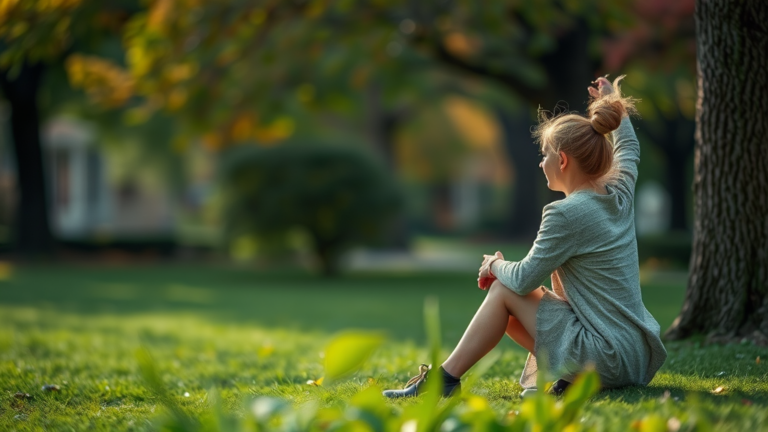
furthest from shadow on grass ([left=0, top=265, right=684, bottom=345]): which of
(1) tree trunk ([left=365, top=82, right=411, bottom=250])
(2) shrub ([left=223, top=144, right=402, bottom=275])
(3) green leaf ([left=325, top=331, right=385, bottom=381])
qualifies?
(1) tree trunk ([left=365, top=82, right=411, bottom=250])

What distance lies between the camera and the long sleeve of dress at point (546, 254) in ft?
12.0

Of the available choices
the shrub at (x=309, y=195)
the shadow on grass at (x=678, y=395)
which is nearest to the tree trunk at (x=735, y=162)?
the shadow on grass at (x=678, y=395)

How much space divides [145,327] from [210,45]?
349cm

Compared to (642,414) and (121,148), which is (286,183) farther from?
(642,414)

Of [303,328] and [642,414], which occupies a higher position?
[642,414]

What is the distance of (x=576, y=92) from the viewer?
12.4 meters

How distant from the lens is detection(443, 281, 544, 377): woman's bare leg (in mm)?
3781

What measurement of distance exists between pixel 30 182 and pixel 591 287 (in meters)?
20.8

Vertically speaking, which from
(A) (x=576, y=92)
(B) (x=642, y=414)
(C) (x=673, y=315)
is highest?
(A) (x=576, y=92)

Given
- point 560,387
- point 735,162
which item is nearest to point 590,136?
point 560,387

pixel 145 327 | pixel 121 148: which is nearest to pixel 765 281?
pixel 145 327

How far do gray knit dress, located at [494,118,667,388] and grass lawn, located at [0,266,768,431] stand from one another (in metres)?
0.19

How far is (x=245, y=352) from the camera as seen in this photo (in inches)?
283

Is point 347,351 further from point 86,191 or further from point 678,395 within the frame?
point 86,191
